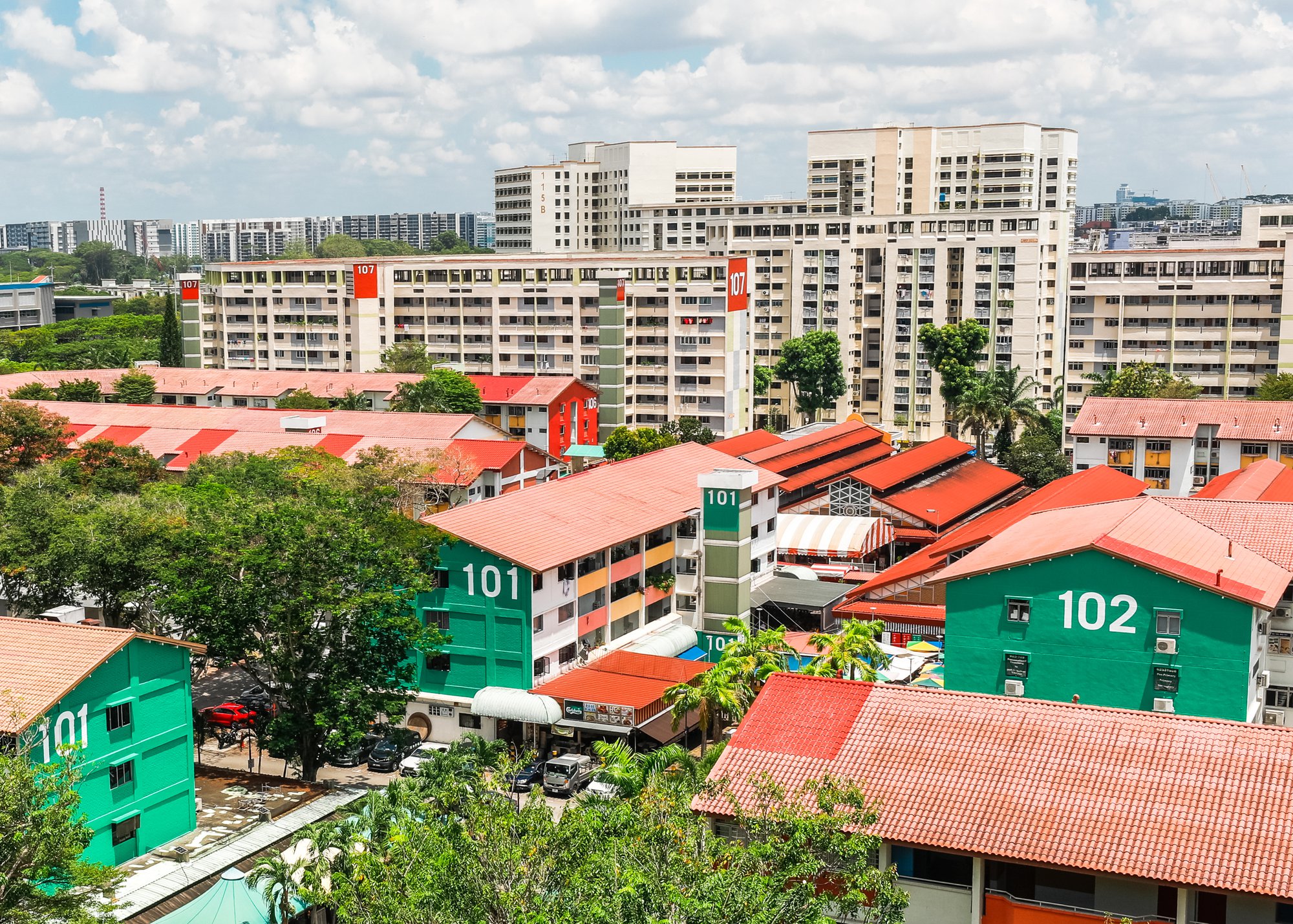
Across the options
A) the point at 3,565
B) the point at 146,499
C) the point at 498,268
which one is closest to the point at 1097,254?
the point at 498,268

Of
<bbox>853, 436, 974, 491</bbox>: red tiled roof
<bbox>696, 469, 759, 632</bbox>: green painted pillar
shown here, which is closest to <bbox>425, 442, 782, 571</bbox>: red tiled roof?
<bbox>696, 469, 759, 632</bbox>: green painted pillar

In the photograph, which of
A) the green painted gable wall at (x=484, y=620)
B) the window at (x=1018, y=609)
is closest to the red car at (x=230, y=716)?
the green painted gable wall at (x=484, y=620)

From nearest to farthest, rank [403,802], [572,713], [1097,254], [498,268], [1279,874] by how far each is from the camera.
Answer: [1279,874] → [403,802] → [572,713] → [1097,254] → [498,268]

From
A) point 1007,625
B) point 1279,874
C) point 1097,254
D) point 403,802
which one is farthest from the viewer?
point 1097,254

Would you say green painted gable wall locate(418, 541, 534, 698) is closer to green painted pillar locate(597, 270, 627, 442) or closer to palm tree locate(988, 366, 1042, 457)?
palm tree locate(988, 366, 1042, 457)

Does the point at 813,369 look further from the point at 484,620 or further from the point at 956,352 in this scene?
the point at 484,620

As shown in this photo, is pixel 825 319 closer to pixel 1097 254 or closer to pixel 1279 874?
pixel 1097 254
